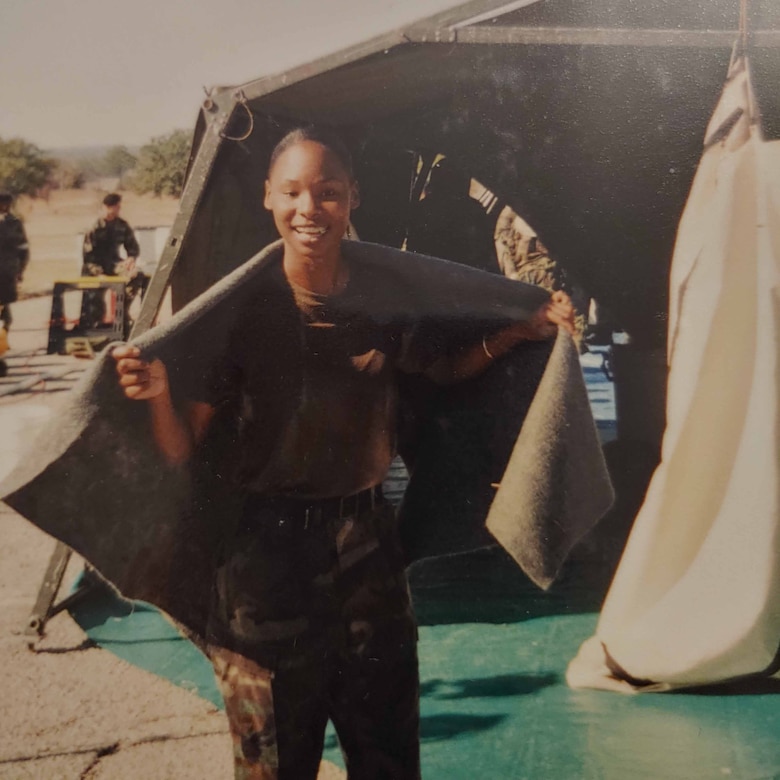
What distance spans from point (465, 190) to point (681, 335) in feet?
9.85

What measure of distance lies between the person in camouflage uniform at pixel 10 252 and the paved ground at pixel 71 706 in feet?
0.70

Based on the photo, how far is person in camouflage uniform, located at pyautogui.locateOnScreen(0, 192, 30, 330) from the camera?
7.23 ft

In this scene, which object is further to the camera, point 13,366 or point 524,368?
point 13,366

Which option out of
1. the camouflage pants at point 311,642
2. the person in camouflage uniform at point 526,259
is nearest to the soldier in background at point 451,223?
the person in camouflage uniform at point 526,259

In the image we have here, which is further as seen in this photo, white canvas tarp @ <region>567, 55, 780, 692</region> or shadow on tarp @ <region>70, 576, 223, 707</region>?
shadow on tarp @ <region>70, 576, 223, 707</region>

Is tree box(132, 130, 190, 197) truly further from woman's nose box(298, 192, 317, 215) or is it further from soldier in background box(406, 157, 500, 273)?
soldier in background box(406, 157, 500, 273)

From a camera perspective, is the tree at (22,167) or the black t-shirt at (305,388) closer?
the black t-shirt at (305,388)

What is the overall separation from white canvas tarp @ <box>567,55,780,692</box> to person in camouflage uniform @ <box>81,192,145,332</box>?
152 centimetres

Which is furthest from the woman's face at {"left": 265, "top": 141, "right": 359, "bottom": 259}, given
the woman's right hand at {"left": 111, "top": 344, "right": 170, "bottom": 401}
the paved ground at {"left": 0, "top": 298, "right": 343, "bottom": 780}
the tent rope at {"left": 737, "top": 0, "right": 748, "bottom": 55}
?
the tent rope at {"left": 737, "top": 0, "right": 748, "bottom": 55}

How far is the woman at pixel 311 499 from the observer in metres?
1.73

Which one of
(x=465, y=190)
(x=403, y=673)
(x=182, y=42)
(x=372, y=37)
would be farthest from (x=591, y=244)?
(x=403, y=673)

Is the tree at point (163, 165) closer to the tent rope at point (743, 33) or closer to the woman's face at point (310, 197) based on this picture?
the woman's face at point (310, 197)

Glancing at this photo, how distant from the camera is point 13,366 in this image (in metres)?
2.77

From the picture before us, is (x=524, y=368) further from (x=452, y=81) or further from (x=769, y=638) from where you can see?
(x=452, y=81)
